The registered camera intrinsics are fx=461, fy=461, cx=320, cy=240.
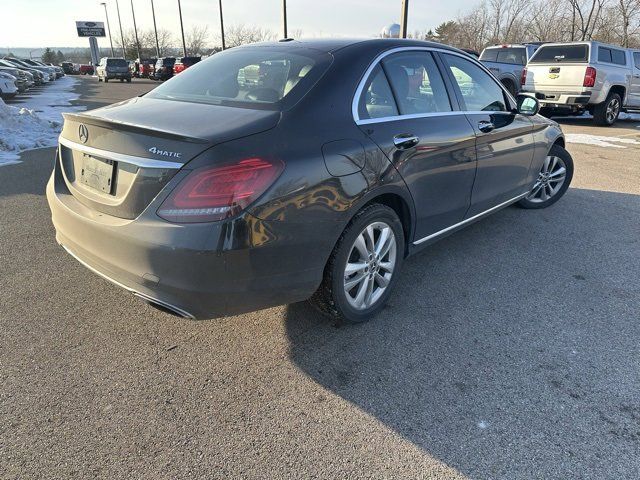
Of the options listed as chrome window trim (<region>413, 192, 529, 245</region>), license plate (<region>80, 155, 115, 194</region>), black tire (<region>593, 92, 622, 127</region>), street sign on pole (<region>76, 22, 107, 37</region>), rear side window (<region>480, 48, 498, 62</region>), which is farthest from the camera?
street sign on pole (<region>76, 22, 107, 37</region>)

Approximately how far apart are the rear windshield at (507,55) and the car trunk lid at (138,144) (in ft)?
48.0

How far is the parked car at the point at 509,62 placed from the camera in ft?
46.5

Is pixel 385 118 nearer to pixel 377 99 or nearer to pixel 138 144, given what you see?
pixel 377 99

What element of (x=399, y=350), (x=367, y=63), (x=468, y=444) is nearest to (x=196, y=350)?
(x=399, y=350)

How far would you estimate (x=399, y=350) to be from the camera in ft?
9.05

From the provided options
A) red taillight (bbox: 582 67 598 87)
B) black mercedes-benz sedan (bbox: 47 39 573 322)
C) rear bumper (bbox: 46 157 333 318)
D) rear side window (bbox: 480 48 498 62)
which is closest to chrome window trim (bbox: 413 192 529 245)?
black mercedes-benz sedan (bbox: 47 39 573 322)

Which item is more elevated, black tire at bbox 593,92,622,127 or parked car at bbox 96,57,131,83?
black tire at bbox 593,92,622,127

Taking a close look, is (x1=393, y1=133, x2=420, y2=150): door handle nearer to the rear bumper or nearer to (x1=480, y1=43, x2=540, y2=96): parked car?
the rear bumper

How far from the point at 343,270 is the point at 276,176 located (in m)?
0.78

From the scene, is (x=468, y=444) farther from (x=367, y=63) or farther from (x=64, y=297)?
(x=64, y=297)

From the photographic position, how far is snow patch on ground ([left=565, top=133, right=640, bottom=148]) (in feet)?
32.6

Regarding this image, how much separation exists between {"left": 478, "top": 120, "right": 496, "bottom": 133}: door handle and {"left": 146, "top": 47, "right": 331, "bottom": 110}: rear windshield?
1506mm

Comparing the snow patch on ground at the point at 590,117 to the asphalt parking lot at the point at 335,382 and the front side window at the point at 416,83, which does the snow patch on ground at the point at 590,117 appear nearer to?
the asphalt parking lot at the point at 335,382

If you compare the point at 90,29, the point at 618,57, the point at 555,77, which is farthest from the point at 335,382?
the point at 90,29
